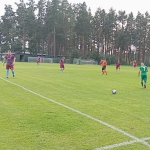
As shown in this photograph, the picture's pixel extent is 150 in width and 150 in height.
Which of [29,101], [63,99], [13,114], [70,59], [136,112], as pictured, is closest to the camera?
[13,114]

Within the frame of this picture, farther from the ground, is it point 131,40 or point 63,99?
point 131,40

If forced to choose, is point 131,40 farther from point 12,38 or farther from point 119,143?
point 119,143

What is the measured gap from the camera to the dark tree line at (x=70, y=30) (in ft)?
254

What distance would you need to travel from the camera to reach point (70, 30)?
79438mm

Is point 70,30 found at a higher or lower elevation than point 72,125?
higher

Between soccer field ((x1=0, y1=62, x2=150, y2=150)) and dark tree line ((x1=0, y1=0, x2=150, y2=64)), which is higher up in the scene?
dark tree line ((x1=0, y1=0, x2=150, y2=64))

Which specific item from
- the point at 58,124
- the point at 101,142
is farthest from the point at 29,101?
the point at 101,142

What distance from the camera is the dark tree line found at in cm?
7744

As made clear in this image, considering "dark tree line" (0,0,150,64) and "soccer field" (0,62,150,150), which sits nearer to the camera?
"soccer field" (0,62,150,150)

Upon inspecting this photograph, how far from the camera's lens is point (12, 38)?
79.0m

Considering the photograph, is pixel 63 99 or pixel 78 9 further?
pixel 78 9

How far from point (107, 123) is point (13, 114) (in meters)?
2.52

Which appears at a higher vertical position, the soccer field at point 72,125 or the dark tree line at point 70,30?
the dark tree line at point 70,30

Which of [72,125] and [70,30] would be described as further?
[70,30]
